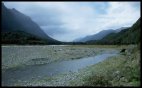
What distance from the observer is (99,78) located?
82.3ft

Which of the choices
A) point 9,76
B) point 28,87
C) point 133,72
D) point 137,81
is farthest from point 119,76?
point 9,76

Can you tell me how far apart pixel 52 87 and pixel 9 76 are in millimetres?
12301

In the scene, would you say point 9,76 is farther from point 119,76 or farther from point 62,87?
point 119,76

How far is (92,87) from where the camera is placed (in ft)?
76.0

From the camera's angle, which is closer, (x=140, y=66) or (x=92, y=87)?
(x=92, y=87)

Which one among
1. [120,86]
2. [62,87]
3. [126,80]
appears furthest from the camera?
[62,87]

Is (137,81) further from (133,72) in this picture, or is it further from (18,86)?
(18,86)

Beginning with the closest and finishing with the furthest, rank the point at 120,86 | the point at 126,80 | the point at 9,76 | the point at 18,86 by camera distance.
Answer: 1. the point at 120,86
2. the point at 126,80
3. the point at 18,86
4. the point at 9,76

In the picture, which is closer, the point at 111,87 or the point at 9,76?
the point at 111,87

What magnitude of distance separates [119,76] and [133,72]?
1.59 metres

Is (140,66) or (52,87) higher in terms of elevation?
(140,66)

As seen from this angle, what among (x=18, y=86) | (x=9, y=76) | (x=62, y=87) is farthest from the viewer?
(x=9, y=76)

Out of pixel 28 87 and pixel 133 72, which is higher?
pixel 133 72

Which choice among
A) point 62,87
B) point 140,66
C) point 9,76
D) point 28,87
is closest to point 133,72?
point 140,66
